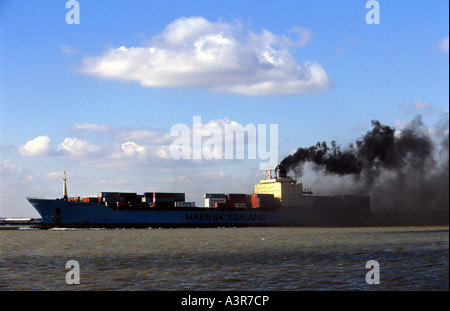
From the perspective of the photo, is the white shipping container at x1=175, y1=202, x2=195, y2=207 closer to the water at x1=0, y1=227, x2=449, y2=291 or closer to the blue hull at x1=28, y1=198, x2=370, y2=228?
the blue hull at x1=28, y1=198, x2=370, y2=228

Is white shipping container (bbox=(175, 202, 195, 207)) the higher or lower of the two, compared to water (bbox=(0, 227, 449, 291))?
higher

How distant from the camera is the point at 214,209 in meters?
106

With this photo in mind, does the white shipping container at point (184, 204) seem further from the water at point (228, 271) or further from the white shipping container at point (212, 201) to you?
the water at point (228, 271)

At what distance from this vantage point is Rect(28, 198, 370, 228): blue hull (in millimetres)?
93812

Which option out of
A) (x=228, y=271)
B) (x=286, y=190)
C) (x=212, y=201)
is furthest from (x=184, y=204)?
(x=228, y=271)

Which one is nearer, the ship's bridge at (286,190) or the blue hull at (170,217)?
the blue hull at (170,217)

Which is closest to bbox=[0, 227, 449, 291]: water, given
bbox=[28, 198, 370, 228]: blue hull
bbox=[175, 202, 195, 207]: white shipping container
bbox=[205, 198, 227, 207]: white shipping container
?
bbox=[28, 198, 370, 228]: blue hull

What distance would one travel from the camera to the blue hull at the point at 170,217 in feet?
308

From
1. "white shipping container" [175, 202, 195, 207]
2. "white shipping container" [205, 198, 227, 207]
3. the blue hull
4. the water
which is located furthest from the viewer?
"white shipping container" [205, 198, 227, 207]

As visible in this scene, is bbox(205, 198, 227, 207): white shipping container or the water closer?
the water

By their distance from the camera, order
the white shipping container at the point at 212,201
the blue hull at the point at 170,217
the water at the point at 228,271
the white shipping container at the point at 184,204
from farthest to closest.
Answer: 1. the white shipping container at the point at 212,201
2. the white shipping container at the point at 184,204
3. the blue hull at the point at 170,217
4. the water at the point at 228,271

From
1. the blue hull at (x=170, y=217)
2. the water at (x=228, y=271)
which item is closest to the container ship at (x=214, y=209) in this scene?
the blue hull at (x=170, y=217)

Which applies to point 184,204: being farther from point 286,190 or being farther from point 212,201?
point 286,190
